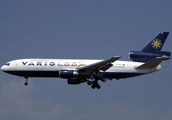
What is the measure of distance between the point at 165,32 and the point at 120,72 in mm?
9244

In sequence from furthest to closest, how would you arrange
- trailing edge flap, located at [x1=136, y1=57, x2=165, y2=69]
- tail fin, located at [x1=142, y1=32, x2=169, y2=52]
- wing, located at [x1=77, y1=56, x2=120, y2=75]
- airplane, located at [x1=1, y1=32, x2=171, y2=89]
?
tail fin, located at [x1=142, y1=32, x2=169, y2=52]
airplane, located at [x1=1, y1=32, x2=171, y2=89]
trailing edge flap, located at [x1=136, y1=57, x2=165, y2=69]
wing, located at [x1=77, y1=56, x2=120, y2=75]

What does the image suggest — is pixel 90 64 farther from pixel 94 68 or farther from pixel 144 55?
pixel 144 55

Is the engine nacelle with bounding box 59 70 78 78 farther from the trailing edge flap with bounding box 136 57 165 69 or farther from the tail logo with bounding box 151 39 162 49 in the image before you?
the tail logo with bounding box 151 39 162 49

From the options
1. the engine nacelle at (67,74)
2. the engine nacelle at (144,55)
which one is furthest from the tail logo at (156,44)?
the engine nacelle at (67,74)

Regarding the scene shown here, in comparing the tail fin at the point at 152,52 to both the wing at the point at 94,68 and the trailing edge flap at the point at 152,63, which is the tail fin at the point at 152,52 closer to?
the trailing edge flap at the point at 152,63

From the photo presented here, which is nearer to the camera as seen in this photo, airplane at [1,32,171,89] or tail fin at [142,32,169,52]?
airplane at [1,32,171,89]

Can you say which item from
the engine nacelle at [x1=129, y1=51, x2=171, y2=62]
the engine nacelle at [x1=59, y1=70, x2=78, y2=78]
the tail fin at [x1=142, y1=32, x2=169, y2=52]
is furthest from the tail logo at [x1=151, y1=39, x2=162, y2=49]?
the engine nacelle at [x1=59, y1=70, x2=78, y2=78]

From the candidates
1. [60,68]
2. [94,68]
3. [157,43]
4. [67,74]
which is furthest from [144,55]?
[60,68]

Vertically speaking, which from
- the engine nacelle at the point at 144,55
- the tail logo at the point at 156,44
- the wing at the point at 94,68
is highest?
the tail logo at the point at 156,44

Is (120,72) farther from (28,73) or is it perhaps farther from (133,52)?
(28,73)

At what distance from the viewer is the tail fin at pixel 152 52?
49219 millimetres

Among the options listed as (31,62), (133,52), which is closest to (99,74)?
(133,52)

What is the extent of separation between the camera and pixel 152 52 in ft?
166

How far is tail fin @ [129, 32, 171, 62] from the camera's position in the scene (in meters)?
49.2
